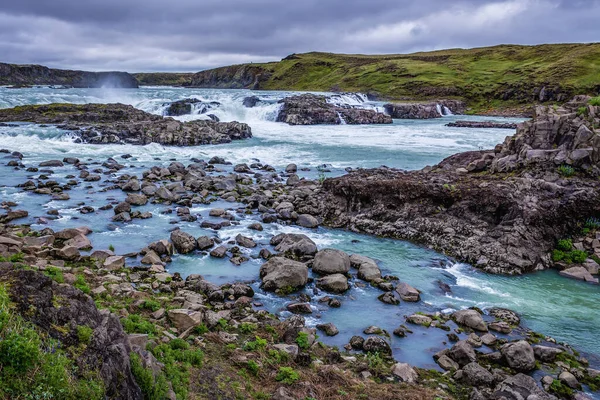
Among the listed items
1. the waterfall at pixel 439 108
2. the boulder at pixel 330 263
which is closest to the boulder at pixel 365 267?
the boulder at pixel 330 263

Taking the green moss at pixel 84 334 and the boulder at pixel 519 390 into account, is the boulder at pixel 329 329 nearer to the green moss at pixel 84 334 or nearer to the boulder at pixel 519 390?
the boulder at pixel 519 390

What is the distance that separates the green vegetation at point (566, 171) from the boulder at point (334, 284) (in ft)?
51.9

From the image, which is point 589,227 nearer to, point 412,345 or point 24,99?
point 412,345

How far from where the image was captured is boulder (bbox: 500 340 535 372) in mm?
12867

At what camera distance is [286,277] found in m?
17.6

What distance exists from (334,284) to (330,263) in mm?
1513

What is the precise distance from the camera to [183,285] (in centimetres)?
Result: 1697

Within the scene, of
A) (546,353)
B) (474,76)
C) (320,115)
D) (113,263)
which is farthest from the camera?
(474,76)

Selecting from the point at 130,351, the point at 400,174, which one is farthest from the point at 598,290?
the point at 130,351

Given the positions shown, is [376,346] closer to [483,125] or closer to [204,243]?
[204,243]

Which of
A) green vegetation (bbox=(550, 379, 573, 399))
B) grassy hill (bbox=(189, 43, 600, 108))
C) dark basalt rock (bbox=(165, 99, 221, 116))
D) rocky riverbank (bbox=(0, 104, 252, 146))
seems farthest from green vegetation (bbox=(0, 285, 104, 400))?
grassy hill (bbox=(189, 43, 600, 108))

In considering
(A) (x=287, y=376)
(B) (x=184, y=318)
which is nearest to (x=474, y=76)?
(B) (x=184, y=318)

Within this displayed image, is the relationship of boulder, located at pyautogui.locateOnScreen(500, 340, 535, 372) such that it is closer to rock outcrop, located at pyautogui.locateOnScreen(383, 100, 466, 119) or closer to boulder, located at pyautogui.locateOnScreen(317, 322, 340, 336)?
boulder, located at pyautogui.locateOnScreen(317, 322, 340, 336)

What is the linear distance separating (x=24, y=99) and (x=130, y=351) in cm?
9516
